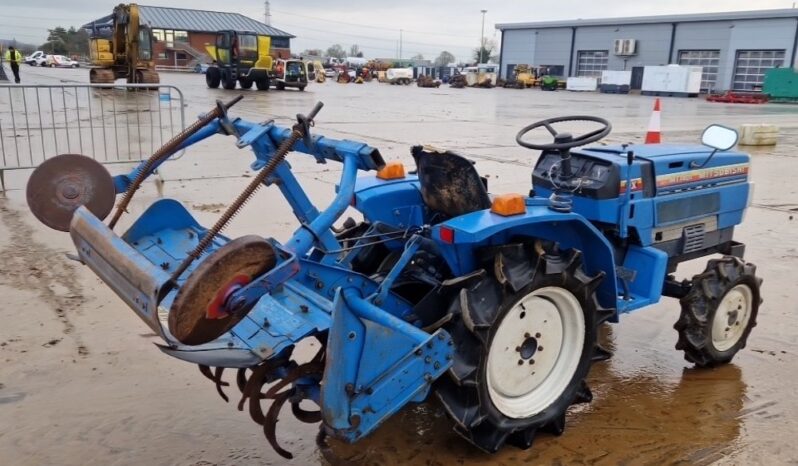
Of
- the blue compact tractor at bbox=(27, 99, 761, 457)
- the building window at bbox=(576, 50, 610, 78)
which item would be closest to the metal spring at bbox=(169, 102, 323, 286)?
the blue compact tractor at bbox=(27, 99, 761, 457)

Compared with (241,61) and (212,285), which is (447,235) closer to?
(212,285)

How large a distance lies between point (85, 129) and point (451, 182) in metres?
11.8

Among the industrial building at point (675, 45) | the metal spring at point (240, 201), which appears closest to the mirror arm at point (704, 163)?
the metal spring at point (240, 201)

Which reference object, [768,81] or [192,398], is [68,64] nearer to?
[768,81]

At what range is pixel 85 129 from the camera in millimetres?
12680

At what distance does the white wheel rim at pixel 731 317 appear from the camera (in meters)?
3.53

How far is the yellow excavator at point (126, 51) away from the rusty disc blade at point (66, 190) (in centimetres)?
2328


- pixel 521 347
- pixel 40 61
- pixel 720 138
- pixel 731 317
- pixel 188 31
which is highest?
pixel 188 31

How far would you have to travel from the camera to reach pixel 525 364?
2828 mm

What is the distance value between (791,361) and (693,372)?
24.6 inches

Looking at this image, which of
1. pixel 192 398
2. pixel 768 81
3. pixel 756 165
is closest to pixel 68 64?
pixel 768 81

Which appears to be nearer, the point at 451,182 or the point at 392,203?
the point at 451,182

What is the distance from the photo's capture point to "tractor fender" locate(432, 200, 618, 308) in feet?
8.41

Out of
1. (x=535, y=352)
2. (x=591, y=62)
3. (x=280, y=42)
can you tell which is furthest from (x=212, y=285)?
(x=280, y=42)
